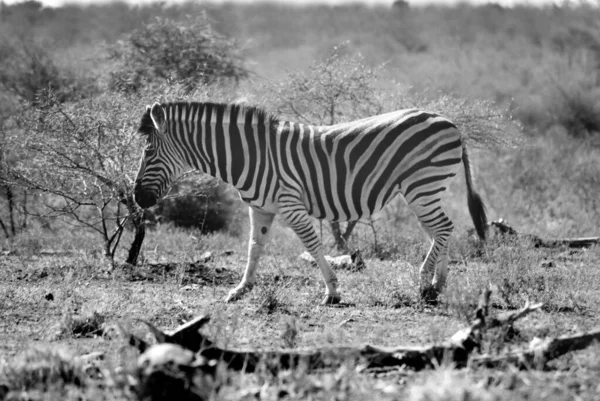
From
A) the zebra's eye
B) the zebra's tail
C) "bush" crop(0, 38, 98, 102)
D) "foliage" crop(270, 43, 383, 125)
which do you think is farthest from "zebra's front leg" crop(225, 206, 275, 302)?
"bush" crop(0, 38, 98, 102)

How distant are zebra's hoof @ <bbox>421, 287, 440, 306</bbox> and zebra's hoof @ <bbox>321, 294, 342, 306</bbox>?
81cm

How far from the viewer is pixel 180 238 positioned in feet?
40.1

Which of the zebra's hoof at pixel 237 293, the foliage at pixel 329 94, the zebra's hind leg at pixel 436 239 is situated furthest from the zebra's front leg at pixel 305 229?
→ the foliage at pixel 329 94

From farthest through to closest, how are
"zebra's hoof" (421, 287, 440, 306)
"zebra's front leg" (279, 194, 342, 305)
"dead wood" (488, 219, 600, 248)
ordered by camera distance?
"dead wood" (488, 219, 600, 248) < "zebra's front leg" (279, 194, 342, 305) < "zebra's hoof" (421, 287, 440, 306)

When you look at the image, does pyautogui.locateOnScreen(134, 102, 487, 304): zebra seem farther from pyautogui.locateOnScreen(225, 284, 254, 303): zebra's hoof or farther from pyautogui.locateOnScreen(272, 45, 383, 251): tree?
pyautogui.locateOnScreen(272, 45, 383, 251): tree

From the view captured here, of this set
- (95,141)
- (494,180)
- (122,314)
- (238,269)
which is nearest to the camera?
(122,314)

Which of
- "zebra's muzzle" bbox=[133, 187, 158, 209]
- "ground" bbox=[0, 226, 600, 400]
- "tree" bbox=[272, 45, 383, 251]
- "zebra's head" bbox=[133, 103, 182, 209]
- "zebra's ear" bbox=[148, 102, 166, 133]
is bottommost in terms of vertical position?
"ground" bbox=[0, 226, 600, 400]

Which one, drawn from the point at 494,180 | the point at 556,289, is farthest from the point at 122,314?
the point at 494,180

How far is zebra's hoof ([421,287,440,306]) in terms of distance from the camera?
824 cm

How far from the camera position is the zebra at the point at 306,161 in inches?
335

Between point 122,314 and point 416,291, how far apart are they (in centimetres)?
288

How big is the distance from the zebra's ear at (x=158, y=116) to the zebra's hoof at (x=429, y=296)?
304 centimetres

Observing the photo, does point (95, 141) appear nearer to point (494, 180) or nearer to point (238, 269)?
point (238, 269)

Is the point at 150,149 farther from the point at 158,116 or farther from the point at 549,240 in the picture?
the point at 549,240
